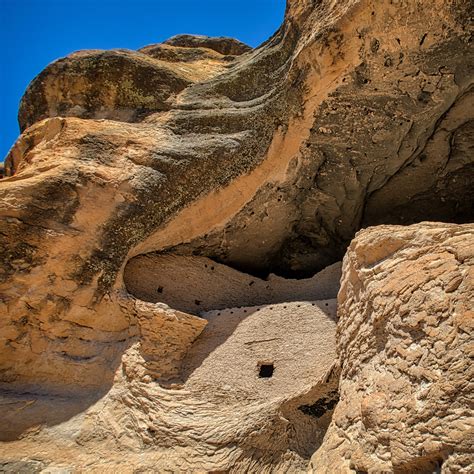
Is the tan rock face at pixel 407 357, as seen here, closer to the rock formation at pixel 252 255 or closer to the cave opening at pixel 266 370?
the rock formation at pixel 252 255

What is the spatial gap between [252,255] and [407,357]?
3382 mm

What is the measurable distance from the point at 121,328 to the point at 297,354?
1.74 metres

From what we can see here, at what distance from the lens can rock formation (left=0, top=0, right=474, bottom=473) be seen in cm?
315

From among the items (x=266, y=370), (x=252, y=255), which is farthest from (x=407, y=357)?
(x=252, y=255)

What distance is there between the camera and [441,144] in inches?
213

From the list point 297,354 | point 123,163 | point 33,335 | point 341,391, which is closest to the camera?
point 341,391

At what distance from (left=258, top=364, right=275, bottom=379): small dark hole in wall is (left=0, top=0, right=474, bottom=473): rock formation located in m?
0.01

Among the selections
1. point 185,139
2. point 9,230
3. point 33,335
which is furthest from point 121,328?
point 185,139

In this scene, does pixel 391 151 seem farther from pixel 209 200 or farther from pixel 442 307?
pixel 442 307

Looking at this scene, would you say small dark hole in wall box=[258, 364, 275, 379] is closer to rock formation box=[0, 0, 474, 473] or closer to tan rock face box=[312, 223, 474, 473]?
rock formation box=[0, 0, 474, 473]

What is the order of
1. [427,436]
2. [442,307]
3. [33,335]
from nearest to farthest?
[427,436] < [442,307] < [33,335]

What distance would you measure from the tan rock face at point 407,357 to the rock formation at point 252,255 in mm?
14

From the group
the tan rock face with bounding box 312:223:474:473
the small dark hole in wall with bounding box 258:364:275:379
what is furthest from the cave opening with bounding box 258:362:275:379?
the tan rock face with bounding box 312:223:474:473

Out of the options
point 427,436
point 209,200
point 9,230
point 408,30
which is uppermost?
point 408,30
